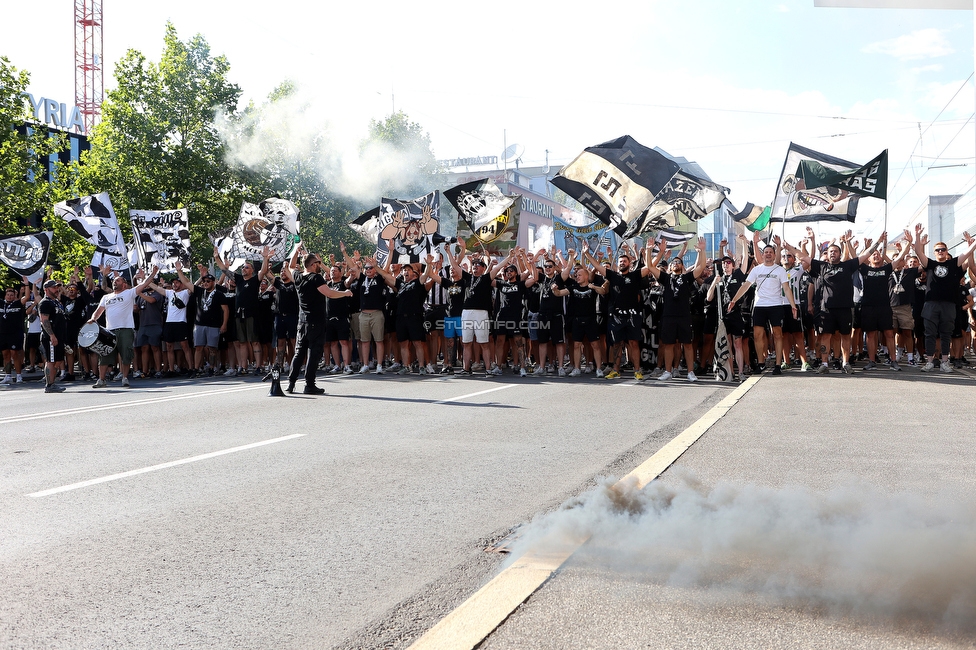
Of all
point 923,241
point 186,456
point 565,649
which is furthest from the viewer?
point 923,241

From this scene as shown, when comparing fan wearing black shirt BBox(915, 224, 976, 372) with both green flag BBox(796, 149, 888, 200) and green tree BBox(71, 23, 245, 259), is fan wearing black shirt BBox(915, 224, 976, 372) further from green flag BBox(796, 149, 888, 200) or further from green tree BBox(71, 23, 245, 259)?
green tree BBox(71, 23, 245, 259)

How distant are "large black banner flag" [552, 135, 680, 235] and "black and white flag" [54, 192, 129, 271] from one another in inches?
410

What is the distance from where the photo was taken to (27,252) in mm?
17938

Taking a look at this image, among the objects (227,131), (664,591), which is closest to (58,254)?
(227,131)

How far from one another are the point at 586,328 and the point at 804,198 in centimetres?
664

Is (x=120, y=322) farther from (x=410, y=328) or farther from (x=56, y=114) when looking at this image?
(x=56, y=114)

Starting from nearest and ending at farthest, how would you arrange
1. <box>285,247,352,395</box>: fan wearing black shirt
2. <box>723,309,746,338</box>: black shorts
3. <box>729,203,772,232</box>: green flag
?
<box>285,247,352,395</box>: fan wearing black shirt, <box>723,309,746,338</box>: black shorts, <box>729,203,772,232</box>: green flag

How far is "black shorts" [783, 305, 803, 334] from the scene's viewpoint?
13.6 metres

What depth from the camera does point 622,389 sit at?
1161 centimetres

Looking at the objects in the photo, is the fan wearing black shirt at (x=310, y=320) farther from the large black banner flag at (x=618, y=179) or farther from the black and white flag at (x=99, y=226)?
the black and white flag at (x=99, y=226)

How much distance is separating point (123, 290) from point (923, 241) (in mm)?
13626

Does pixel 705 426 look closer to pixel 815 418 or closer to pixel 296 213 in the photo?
pixel 815 418

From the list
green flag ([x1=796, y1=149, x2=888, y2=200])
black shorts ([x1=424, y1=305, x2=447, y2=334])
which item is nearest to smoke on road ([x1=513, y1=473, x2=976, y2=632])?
black shorts ([x1=424, y1=305, x2=447, y2=334])

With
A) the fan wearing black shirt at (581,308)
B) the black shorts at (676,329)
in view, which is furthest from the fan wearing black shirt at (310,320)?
the black shorts at (676,329)
